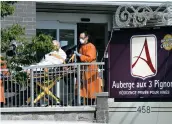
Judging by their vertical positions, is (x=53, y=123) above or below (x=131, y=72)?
below

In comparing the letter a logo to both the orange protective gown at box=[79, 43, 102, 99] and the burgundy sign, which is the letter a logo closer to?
the burgundy sign

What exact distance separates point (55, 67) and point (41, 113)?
1.05 m

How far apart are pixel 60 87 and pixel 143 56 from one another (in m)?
3.70

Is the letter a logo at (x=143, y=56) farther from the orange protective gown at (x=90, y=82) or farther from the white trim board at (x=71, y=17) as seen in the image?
the white trim board at (x=71, y=17)

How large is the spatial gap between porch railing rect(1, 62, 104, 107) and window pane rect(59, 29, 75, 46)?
13.9 ft

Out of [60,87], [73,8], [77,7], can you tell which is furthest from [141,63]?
[73,8]

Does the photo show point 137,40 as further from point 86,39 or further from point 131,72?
point 86,39

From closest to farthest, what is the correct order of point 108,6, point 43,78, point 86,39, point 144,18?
point 144,18 < point 43,78 < point 86,39 < point 108,6

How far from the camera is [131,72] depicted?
7.14 m

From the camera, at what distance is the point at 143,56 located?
6.94 metres

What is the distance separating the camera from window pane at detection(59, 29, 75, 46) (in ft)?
47.2

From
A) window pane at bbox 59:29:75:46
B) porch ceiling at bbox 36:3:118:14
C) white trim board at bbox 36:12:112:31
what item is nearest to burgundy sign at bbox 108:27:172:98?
porch ceiling at bbox 36:3:118:14

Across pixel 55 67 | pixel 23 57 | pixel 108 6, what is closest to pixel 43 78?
pixel 55 67

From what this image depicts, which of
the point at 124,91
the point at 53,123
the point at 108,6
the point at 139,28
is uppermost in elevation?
the point at 108,6
